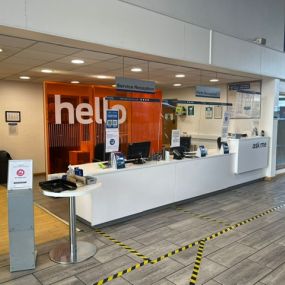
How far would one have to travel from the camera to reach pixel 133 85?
4.40 meters

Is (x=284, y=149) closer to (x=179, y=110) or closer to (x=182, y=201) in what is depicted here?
(x=179, y=110)

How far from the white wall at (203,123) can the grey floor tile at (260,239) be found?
3651 mm

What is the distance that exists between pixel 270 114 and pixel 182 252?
4806mm

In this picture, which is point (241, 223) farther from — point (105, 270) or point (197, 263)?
point (105, 270)

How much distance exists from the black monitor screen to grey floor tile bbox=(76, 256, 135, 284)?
1.77m

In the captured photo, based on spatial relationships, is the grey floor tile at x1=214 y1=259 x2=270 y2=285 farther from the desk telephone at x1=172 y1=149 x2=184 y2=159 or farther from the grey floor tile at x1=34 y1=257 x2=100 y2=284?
the desk telephone at x1=172 y1=149 x2=184 y2=159

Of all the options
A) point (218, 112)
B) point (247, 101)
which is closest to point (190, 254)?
point (247, 101)

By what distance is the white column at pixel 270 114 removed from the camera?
21.9 feet

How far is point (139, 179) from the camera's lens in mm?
4312

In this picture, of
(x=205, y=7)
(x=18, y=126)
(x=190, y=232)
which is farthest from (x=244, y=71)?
(x=18, y=126)

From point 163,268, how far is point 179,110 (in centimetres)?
591

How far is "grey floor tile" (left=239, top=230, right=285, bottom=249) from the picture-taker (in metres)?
3.52

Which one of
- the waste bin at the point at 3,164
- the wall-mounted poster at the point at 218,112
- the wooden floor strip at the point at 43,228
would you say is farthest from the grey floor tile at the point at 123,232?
the wall-mounted poster at the point at 218,112

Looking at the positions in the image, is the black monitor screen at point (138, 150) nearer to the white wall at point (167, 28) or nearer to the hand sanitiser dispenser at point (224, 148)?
the white wall at point (167, 28)
